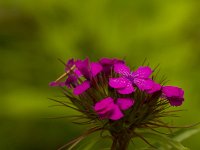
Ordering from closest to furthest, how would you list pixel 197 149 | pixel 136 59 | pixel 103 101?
pixel 103 101
pixel 197 149
pixel 136 59

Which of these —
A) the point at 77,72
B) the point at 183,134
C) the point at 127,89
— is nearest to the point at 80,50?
the point at 183,134

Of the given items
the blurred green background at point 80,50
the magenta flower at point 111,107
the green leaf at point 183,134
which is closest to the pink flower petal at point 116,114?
the magenta flower at point 111,107

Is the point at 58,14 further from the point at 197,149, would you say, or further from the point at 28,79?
the point at 197,149

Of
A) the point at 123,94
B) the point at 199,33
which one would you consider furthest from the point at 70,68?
the point at 199,33

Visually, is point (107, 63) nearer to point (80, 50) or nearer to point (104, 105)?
point (104, 105)

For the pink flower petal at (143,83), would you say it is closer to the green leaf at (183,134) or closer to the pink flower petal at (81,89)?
the pink flower petal at (81,89)

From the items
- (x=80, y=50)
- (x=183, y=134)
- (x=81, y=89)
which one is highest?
(x=80, y=50)

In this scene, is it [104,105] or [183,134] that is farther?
[183,134]
